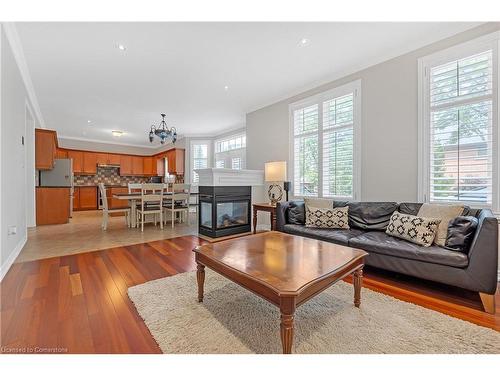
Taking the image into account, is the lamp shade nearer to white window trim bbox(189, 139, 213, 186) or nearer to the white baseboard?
the white baseboard

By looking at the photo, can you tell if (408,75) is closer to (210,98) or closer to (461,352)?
(461,352)

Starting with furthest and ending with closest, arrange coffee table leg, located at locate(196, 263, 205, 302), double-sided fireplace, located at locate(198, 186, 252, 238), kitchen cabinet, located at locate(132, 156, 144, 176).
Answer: kitchen cabinet, located at locate(132, 156, 144, 176), double-sided fireplace, located at locate(198, 186, 252, 238), coffee table leg, located at locate(196, 263, 205, 302)

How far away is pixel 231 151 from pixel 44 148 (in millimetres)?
4505

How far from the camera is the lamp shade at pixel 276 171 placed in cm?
393

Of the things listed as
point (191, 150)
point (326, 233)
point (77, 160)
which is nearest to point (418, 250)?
point (326, 233)

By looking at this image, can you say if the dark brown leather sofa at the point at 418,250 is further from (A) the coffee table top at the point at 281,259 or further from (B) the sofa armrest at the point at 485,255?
(A) the coffee table top at the point at 281,259

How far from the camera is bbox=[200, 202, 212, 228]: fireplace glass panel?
420 centimetres

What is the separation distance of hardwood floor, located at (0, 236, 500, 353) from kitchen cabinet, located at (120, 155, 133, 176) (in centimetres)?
675

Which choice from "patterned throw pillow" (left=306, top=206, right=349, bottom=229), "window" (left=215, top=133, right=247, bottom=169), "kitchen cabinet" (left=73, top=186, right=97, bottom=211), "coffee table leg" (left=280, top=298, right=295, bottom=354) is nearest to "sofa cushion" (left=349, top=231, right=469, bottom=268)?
"patterned throw pillow" (left=306, top=206, right=349, bottom=229)

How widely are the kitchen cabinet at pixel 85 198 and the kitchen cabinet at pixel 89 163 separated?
624mm

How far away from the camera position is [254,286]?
137 cm

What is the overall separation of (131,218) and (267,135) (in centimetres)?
364

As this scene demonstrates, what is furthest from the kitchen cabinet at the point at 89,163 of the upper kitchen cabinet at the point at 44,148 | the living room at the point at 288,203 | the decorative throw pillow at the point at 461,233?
the decorative throw pillow at the point at 461,233
